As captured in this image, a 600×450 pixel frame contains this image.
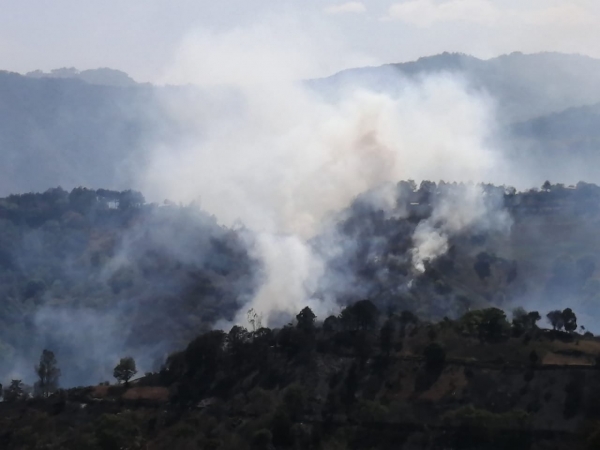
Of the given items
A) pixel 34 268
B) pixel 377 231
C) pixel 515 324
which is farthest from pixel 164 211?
pixel 515 324

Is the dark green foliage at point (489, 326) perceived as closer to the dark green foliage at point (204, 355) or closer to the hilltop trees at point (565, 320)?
the hilltop trees at point (565, 320)

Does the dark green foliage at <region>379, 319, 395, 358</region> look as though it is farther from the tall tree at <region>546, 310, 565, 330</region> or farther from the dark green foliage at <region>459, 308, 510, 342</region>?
the tall tree at <region>546, 310, 565, 330</region>

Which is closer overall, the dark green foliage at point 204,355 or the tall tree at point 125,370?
the dark green foliage at point 204,355

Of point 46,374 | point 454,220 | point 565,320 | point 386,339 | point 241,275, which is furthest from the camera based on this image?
point 241,275

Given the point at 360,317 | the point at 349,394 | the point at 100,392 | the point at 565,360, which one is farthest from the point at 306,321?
the point at 565,360

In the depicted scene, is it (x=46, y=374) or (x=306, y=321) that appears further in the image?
(x=46, y=374)

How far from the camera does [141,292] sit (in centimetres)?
15375

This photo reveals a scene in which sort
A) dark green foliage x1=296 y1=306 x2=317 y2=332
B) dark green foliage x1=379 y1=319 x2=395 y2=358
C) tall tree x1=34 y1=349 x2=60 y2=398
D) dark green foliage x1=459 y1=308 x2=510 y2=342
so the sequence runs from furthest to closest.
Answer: tall tree x1=34 y1=349 x2=60 y2=398 → dark green foliage x1=296 y1=306 x2=317 y2=332 → dark green foliage x1=379 y1=319 x2=395 y2=358 → dark green foliage x1=459 y1=308 x2=510 y2=342

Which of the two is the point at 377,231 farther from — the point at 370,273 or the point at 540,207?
the point at 540,207

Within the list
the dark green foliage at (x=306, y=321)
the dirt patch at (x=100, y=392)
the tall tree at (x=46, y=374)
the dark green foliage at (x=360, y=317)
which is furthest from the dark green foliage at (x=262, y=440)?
the tall tree at (x=46, y=374)

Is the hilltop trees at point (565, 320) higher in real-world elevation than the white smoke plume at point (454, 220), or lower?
lower

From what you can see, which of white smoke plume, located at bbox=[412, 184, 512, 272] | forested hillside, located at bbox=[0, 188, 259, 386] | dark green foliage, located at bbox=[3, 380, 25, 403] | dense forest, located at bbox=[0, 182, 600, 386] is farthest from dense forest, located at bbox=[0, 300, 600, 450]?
white smoke plume, located at bbox=[412, 184, 512, 272]

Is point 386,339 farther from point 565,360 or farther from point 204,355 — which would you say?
point 204,355

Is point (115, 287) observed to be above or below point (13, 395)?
above
